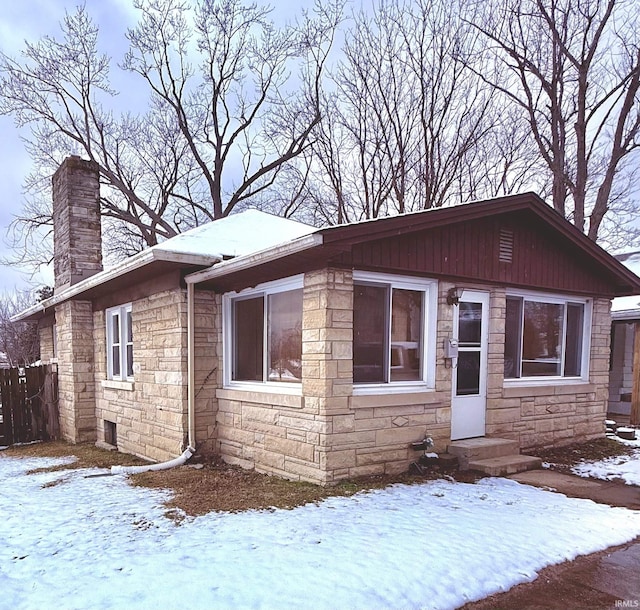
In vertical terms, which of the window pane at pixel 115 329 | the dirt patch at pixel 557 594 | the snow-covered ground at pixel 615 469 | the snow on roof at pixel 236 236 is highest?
the snow on roof at pixel 236 236

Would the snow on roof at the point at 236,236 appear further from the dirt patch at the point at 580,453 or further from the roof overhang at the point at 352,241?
the dirt patch at the point at 580,453

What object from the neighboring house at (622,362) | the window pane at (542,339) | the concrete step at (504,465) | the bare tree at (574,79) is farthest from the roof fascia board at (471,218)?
the bare tree at (574,79)

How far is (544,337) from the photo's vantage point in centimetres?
710

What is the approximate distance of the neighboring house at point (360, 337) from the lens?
5.04 metres

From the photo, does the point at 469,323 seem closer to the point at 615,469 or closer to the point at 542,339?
the point at 542,339

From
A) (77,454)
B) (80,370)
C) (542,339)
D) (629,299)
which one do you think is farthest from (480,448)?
(629,299)

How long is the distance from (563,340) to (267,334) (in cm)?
480

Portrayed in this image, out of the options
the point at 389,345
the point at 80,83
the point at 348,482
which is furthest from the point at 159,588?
the point at 80,83

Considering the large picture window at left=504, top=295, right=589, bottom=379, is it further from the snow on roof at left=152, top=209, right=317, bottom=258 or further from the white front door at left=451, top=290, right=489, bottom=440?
the snow on roof at left=152, top=209, right=317, bottom=258

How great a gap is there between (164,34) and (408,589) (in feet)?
66.1

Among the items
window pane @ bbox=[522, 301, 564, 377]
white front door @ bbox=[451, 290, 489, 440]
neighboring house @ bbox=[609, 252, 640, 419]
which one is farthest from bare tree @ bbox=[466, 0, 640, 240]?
white front door @ bbox=[451, 290, 489, 440]

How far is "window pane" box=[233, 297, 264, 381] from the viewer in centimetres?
605

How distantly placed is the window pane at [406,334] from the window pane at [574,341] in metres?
3.25

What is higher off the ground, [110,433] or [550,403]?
[550,403]
